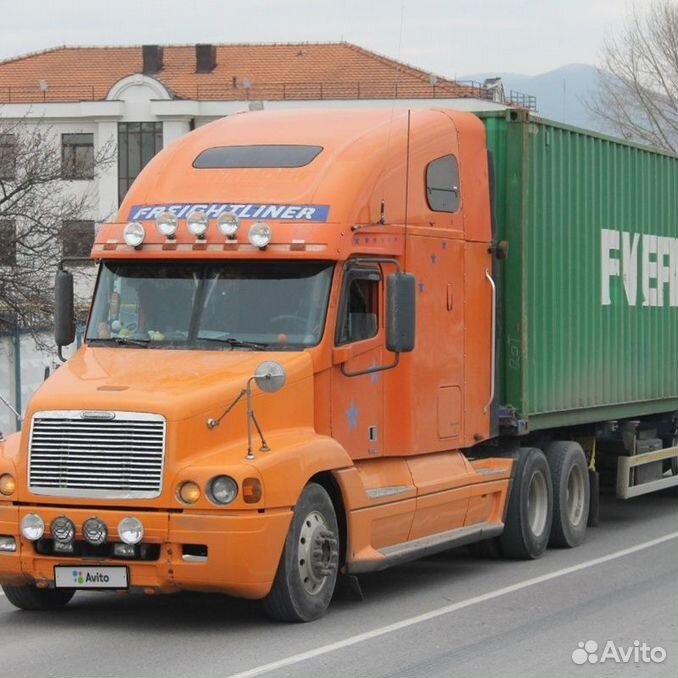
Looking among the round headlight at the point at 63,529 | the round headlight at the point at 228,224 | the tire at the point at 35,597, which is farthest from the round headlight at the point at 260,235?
the tire at the point at 35,597

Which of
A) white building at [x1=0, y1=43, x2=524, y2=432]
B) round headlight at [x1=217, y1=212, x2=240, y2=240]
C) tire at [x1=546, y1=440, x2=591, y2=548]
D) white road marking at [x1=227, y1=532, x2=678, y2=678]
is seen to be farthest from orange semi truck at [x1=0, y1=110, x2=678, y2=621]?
white building at [x1=0, y1=43, x2=524, y2=432]

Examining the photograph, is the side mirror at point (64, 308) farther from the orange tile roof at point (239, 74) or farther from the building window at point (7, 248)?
the orange tile roof at point (239, 74)

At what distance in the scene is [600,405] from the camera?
53.5 feet

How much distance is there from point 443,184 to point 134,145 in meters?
57.6

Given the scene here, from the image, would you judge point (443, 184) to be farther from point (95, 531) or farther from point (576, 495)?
point (95, 531)

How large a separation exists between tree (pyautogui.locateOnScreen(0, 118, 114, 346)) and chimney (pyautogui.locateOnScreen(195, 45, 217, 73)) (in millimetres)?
48950

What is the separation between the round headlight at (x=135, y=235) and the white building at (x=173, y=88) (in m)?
51.2

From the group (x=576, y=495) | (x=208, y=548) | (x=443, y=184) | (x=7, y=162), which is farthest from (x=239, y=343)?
(x=7, y=162)

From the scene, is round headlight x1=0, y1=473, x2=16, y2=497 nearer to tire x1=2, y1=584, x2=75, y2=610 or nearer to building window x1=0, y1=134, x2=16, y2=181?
tire x1=2, y1=584, x2=75, y2=610

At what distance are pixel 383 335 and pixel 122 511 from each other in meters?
2.57

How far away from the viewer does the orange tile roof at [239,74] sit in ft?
238

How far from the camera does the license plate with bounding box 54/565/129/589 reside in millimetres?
10609

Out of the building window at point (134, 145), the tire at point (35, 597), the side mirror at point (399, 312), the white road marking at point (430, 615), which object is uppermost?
the building window at point (134, 145)

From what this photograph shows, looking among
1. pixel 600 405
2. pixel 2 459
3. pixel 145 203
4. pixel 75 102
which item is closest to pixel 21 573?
pixel 2 459
